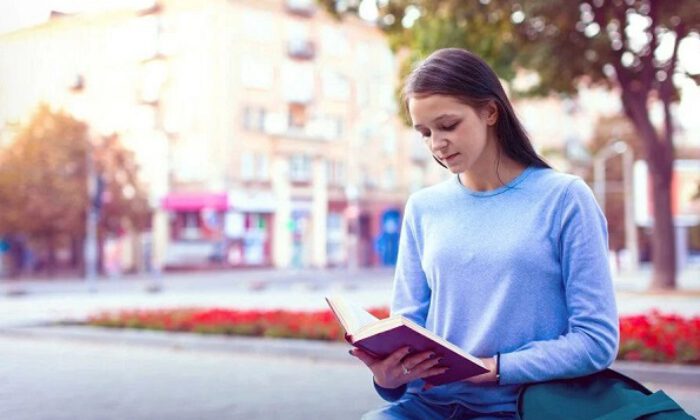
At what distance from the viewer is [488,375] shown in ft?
8.52

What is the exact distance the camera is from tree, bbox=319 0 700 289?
21.8 metres

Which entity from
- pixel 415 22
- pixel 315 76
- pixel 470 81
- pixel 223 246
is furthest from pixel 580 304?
pixel 315 76

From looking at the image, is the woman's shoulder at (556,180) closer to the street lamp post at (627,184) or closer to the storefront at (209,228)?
the street lamp post at (627,184)

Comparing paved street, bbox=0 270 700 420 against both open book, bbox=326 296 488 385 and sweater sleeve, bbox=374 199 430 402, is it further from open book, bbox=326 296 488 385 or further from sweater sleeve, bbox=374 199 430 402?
open book, bbox=326 296 488 385

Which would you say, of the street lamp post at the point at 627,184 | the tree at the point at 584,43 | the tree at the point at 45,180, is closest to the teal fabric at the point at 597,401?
the tree at the point at 584,43

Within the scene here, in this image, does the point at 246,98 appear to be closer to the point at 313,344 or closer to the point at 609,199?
the point at 609,199

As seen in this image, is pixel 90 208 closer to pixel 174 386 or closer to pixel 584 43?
pixel 584 43

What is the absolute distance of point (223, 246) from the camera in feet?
174

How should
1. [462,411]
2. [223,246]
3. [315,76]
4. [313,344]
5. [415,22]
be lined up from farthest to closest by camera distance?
[315,76], [223,246], [415,22], [313,344], [462,411]

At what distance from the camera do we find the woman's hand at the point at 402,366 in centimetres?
255

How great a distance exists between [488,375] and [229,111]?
51278 millimetres

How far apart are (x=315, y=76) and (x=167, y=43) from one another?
9.80 metres

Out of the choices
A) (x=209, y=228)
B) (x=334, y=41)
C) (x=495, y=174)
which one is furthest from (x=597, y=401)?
(x=334, y=41)

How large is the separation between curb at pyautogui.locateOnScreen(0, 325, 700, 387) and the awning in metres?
35.4
